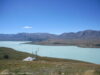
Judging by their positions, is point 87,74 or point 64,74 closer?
point 87,74

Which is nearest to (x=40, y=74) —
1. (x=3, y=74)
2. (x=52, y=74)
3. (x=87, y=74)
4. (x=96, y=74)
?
(x=52, y=74)

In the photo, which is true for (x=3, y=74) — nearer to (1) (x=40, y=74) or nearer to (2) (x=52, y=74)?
(1) (x=40, y=74)

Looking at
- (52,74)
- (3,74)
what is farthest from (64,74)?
(3,74)

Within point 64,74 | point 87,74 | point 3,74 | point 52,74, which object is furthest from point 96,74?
point 3,74

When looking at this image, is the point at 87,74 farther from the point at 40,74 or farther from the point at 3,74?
the point at 3,74

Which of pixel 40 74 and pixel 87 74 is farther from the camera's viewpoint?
pixel 40 74

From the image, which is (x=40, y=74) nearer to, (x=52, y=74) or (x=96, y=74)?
(x=52, y=74)
